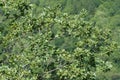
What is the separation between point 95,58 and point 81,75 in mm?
2715

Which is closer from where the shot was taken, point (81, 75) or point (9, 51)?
point (81, 75)

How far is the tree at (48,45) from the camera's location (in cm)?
2964

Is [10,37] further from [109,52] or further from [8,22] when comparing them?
[109,52]

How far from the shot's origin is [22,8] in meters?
31.4

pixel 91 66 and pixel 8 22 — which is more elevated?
pixel 8 22

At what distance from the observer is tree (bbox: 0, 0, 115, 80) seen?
29641 mm

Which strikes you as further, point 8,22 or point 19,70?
point 8,22

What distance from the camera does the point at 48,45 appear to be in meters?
30.8

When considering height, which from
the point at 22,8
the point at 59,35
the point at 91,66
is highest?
the point at 22,8

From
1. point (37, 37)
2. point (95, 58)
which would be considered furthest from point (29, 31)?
point (95, 58)

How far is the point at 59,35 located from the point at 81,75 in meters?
4.13

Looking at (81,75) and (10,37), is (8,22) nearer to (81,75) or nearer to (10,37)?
(10,37)

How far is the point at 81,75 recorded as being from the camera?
1123 inches

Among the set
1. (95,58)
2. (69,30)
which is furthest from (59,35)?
(95,58)
